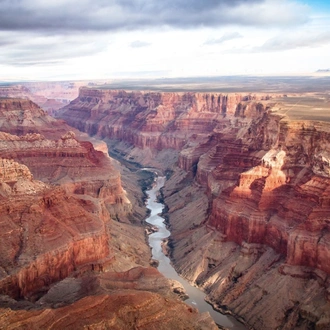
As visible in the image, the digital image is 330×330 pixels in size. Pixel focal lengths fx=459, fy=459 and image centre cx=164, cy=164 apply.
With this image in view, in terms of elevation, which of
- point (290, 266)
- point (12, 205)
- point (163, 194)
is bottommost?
point (163, 194)

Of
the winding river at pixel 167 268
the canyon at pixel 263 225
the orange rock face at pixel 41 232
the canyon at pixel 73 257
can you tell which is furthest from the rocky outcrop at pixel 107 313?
the canyon at pixel 263 225

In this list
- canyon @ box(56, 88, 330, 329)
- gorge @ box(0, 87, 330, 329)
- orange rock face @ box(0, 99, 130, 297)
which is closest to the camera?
gorge @ box(0, 87, 330, 329)

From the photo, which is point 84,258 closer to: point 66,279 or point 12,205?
point 66,279

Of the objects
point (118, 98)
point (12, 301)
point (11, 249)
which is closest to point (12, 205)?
point (11, 249)

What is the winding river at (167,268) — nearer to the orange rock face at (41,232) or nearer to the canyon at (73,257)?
the canyon at (73,257)

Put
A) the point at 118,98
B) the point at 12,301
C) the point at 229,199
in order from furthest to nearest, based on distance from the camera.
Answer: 1. the point at 118,98
2. the point at 229,199
3. the point at 12,301

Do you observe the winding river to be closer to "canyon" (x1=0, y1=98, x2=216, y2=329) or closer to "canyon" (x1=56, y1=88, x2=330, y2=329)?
"canyon" (x1=56, y1=88, x2=330, y2=329)

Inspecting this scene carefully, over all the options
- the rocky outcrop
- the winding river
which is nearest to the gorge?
the rocky outcrop

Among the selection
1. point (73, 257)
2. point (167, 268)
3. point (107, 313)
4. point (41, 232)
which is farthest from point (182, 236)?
point (107, 313)
